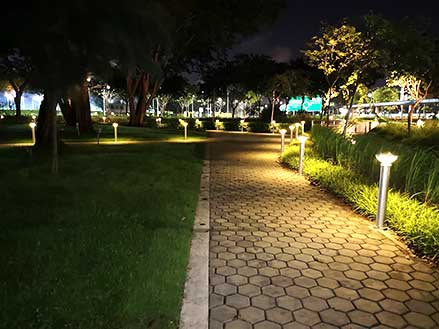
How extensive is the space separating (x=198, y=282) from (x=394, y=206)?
3990mm

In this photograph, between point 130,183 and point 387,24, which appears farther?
point 387,24

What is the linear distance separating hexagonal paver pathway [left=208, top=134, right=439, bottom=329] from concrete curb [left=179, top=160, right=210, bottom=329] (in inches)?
3.6

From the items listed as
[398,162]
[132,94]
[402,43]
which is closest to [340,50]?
[402,43]

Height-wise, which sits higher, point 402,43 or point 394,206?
point 402,43

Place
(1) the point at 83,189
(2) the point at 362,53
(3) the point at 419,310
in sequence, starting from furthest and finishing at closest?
(2) the point at 362,53 → (1) the point at 83,189 → (3) the point at 419,310

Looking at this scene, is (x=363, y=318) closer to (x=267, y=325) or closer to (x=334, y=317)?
(x=334, y=317)

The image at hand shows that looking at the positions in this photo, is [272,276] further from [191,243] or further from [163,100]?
[163,100]

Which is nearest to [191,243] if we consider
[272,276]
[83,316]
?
[272,276]

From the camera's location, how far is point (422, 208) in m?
6.25

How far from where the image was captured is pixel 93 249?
15.8 ft

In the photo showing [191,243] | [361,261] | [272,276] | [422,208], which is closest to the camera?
[272,276]

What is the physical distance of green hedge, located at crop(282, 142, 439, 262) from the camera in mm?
5382

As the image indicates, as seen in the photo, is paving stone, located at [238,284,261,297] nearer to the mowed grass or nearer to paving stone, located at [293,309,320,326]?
paving stone, located at [293,309,320,326]

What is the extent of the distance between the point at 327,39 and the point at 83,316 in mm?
22349
